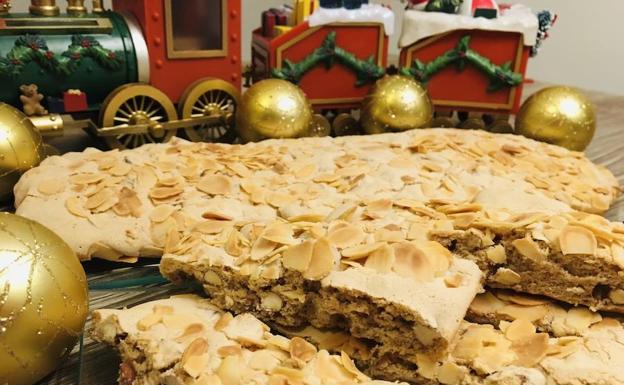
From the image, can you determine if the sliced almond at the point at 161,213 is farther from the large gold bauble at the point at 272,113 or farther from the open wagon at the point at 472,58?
the open wagon at the point at 472,58

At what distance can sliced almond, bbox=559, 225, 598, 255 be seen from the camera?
0.92 meters

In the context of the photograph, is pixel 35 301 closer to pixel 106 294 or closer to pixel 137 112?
pixel 106 294

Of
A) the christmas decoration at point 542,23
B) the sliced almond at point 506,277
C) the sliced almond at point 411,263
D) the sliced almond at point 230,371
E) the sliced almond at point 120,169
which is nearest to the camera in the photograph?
the sliced almond at point 230,371

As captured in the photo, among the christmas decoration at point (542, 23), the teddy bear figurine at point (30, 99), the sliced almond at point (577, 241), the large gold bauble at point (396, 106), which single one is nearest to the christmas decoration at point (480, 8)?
the christmas decoration at point (542, 23)

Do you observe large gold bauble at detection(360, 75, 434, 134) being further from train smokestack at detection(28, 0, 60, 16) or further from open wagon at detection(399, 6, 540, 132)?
train smokestack at detection(28, 0, 60, 16)

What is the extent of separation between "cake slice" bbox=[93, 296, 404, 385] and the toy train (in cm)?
85

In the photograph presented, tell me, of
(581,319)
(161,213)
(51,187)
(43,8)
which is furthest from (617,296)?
(43,8)

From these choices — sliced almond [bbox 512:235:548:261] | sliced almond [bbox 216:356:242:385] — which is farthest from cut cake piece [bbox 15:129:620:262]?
sliced almond [bbox 216:356:242:385]

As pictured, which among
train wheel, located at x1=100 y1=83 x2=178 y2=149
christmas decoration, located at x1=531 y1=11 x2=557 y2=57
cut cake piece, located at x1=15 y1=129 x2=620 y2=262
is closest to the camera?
cut cake piece, located at x1=15 y1=129 x2=620 y2=262

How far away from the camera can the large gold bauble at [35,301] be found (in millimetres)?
804

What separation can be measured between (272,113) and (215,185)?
1.31 feet

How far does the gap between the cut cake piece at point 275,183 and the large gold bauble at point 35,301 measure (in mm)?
235

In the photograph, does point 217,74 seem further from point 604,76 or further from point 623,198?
point 604,76

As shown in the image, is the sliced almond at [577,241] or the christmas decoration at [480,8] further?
the christmas decoration at [480,8]
